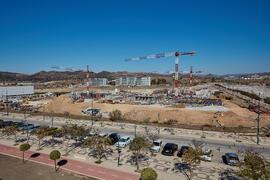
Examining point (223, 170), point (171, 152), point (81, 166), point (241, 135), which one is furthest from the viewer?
point (241, 135)

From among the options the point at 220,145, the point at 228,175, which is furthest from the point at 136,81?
the point at 228,175

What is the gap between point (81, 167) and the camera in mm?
17734

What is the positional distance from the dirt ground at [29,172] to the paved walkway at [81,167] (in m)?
0.69

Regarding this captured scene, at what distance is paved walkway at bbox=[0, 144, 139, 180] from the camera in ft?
51.8

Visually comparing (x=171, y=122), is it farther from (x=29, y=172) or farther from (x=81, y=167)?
(x=29, y=172)

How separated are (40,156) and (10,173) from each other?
3935 mm

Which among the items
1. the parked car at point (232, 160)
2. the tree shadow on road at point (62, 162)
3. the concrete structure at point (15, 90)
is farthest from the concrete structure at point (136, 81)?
the parked car at point (232, 160)

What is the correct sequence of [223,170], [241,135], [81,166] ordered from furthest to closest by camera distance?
1. [241,135]
2. [81,166]
3. [223,170]

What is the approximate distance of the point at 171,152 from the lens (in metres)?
20.0

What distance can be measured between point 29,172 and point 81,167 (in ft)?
16.1

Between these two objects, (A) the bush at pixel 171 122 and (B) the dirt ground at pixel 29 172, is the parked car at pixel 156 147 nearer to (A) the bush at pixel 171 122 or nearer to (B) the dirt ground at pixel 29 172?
(B) the dirt ground at pixel 29 172

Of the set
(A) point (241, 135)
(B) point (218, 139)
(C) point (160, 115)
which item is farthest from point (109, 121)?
(A) point (241, 135)

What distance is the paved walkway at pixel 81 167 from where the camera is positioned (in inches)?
622

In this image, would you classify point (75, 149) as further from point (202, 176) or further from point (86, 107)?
point (86, 107)
